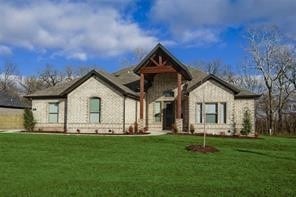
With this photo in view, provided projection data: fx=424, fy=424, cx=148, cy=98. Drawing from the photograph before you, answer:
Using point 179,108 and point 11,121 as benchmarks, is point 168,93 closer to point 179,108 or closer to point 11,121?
point 179,108

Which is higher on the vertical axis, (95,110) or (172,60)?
(172,60)

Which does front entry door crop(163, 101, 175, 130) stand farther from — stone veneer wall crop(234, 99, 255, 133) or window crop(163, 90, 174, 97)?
stone veneer wall crop(234, 99, 255, 133)

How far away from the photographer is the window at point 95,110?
31.1 meters

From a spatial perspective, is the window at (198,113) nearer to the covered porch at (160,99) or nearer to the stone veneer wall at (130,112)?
the covered porch at (160,99)

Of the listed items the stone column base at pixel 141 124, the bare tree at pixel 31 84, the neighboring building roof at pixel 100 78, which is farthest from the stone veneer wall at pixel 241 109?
the bare tree at pixel 31 84

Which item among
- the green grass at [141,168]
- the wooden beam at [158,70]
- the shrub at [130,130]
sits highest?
the wooden beam at [158,70]

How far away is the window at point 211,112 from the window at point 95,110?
7.86 m

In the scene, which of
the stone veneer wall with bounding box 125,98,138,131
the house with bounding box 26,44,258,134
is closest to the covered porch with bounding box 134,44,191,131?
the house with bounding box 26,44,258,134

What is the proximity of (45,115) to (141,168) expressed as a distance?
67.6 ft

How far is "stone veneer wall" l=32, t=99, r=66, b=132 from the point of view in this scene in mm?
32844

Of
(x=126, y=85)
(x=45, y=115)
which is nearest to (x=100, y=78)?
(x=126, y=85)

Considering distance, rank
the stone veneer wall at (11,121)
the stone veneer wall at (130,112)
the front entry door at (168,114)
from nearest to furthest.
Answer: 1. the stone veneer wall at (130,112)
2. the front entry door at (168,114)
3. the stone veneer wall at (11,121)

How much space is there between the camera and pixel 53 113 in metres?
33.3

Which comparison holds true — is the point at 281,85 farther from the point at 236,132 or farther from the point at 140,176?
the point at 140,176
